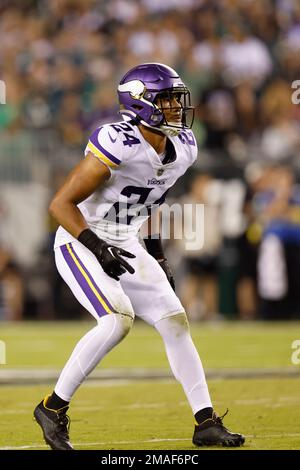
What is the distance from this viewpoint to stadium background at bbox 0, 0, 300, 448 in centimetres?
1248

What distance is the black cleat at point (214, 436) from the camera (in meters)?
5.02

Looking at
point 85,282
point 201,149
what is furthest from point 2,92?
point 85,282

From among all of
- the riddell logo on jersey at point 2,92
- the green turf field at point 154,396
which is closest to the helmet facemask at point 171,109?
the green turf field at point 154,396

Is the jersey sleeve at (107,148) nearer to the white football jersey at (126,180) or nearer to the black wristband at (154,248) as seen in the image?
the white football jersey at (126,180)

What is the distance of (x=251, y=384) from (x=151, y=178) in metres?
2.81

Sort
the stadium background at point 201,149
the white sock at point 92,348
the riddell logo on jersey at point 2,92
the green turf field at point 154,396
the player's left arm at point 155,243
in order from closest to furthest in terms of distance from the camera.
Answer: the white sock at point 92,348
the green turf field at point 154,396
the player's left arm at point 155,243
the riddell logo on jersey at point 2,92
the stadium background at point 201,149

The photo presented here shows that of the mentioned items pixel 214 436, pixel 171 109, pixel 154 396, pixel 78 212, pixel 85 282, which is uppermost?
pixel 171 109

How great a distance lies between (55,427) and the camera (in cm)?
489

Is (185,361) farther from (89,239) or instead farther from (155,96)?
(155,96)

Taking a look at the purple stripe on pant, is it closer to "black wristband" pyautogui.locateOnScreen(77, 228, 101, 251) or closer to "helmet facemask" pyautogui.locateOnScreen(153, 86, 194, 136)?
"black wristband" pyautogui.locateOnScreen(77, 228, 101, 251)

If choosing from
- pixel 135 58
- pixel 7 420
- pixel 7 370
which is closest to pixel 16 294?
pixel 135 58

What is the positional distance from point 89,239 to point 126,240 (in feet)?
1.58

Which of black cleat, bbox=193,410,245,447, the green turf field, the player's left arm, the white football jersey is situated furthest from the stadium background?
black cleat, bbox=193,410,245,447

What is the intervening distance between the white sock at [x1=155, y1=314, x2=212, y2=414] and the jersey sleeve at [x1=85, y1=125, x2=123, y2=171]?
794mm
